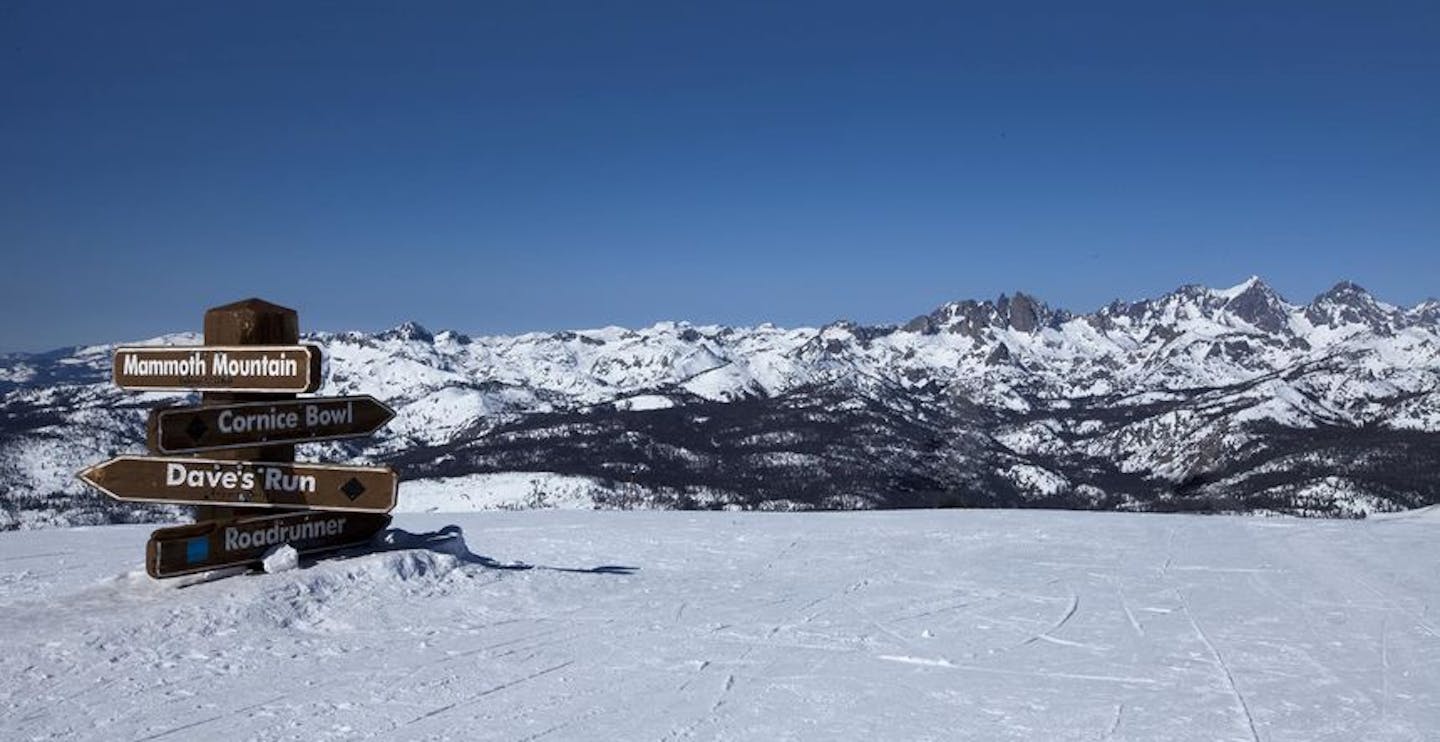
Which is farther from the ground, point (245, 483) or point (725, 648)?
point (245, 483)

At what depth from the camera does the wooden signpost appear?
492 inches

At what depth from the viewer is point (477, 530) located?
21.1 m

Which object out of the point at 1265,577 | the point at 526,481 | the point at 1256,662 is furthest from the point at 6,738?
the point at 526,481

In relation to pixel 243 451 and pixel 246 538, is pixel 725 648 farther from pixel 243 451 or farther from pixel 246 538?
pixel 243 451

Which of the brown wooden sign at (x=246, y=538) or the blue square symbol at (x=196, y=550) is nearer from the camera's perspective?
the brown wooden sign at (x=246, y=538)

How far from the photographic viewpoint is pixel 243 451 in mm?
13094

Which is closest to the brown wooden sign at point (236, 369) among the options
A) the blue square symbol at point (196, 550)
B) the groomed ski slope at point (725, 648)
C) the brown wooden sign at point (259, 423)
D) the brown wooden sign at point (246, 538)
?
the brown wooden sign at point (259, 423)

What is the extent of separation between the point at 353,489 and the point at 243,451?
1450 millimetres

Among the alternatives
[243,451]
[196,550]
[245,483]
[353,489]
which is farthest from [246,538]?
[353,489]

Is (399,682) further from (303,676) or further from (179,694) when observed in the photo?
(179,694)

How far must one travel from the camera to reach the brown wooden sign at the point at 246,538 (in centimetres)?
1190

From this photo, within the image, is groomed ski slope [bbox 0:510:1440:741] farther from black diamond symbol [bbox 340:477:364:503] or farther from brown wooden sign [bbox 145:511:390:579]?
black diamond symbol [bbox 340:477:364:503]

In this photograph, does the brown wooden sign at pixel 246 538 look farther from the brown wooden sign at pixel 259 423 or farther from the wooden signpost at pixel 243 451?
the brown wooden sign at pixel 259 423

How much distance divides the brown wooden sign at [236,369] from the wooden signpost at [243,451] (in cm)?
1
